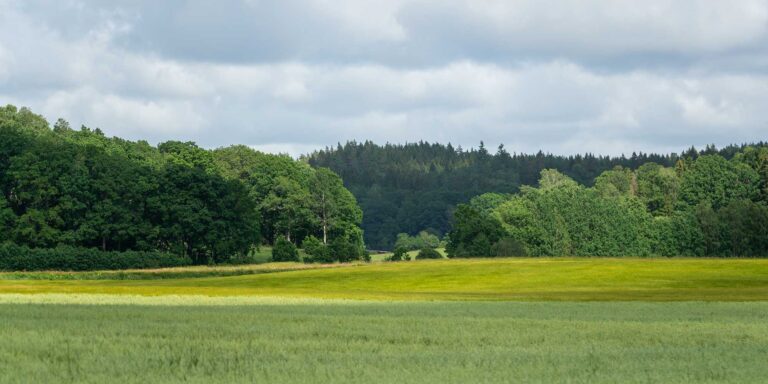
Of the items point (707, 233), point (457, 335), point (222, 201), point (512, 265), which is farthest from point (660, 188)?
point (457, 335)

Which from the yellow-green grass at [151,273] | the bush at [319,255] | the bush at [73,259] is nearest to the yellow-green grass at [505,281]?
the yellow-green grass at [151,273]

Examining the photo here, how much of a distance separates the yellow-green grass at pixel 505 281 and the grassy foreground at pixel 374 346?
2224 cm

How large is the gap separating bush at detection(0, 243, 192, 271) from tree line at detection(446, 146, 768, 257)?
42486mm

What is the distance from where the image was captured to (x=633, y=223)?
158625mm

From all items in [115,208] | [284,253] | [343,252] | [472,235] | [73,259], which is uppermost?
[115,208]

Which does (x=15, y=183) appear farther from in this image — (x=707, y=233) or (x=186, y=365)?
(x=186, y=365)

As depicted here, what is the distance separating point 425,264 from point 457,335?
66.4 metres

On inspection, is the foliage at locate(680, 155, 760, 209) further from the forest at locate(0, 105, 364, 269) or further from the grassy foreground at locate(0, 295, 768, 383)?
the grassy foreground at locate(0, 295, 768, 383)

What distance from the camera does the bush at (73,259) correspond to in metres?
104

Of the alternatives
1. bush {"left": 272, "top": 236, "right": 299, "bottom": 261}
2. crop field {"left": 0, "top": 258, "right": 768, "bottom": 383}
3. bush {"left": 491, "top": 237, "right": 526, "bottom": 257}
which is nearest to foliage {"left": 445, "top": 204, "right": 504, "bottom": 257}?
bush {"left": 491, "top": 237, "right": 526, "bottom": 257}

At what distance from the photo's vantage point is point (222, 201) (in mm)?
125000

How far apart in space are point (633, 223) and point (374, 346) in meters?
139

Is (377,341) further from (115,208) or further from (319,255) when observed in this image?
(319,255)

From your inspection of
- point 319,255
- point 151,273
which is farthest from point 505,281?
point 319,255
